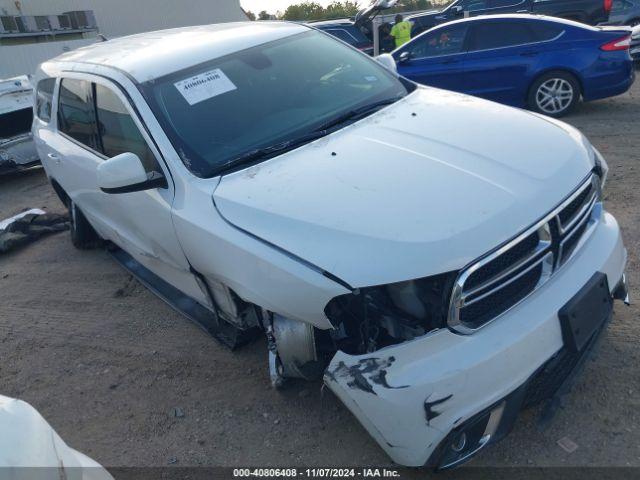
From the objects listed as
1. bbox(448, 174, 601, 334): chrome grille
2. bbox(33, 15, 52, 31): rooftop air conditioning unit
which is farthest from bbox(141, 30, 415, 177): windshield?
bbox(33, 15, 52, 31): rooftop air conditioning unit

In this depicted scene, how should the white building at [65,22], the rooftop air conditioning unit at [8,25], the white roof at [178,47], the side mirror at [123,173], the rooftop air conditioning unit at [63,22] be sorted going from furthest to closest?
the rooftop air conditioning unit at [63,22] < the white building at [65,22] < the rooftop air conditioning unit at [8,25] < the white roof at [178,47] < the side mirror at [123,173]

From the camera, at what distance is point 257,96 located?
330 centimetres

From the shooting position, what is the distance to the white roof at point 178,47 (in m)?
3.37

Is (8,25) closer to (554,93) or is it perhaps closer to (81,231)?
(81,231)

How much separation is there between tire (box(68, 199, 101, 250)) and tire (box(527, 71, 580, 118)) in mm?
5968

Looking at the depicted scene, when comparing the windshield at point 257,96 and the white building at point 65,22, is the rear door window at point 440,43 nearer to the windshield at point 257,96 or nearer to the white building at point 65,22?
the windshield at point 257,96

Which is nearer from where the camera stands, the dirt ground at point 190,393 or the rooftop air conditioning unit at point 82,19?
the dirt ground at point 190,393

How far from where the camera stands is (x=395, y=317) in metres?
2.20

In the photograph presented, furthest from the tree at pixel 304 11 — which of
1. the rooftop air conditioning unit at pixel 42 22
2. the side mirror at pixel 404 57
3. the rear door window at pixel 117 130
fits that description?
the rear door window at pixel 117 130

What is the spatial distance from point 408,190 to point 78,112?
282 centimetres

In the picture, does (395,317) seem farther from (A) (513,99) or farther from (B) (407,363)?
(A) (513,99)

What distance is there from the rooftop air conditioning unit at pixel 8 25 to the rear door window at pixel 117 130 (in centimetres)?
1522

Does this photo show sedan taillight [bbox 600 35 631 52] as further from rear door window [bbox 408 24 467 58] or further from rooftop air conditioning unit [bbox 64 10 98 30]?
rooftop air conditioning unit [bbox 64 10 98 30]

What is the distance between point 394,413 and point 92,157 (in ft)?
9.24
